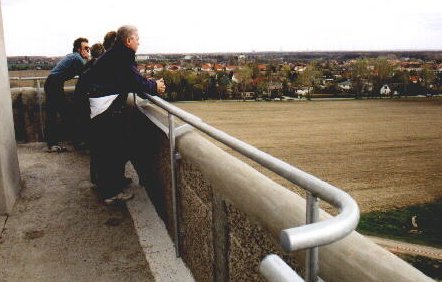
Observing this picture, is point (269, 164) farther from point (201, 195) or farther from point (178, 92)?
point (178, 92)

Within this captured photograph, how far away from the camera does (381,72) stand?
353 feet

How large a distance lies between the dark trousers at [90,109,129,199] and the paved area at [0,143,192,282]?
0.65 ft

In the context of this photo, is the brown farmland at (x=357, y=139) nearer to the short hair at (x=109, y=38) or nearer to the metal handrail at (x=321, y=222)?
the short hair at (x=109, y=38)

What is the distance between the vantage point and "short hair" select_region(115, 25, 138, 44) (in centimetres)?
344

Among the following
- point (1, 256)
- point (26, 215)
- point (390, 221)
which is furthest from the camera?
point (390, 221)

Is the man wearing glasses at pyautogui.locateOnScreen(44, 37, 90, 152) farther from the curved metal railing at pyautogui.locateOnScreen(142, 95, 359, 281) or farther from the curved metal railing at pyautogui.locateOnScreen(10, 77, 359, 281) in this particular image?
the curved metal railing at pyautogui.locateOnScreen(10, 77, 359, 281)

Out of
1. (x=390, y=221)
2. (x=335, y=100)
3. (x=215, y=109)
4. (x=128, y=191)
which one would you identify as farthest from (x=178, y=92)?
(x=128, y=191)

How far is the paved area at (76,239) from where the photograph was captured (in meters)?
2.80

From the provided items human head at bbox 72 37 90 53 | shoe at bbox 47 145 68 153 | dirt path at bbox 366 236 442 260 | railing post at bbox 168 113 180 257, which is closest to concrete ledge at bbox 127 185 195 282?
railing post at bbox 168 113 180 257

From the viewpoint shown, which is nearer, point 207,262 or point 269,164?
point 269,164

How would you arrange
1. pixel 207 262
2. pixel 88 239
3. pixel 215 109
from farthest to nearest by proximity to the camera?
1. pixel 215 109
2. pixel 88 239
3. pixel 207 262

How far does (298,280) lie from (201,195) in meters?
1.62

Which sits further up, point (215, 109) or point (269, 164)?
point (269, 164)

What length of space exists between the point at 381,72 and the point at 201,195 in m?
113
